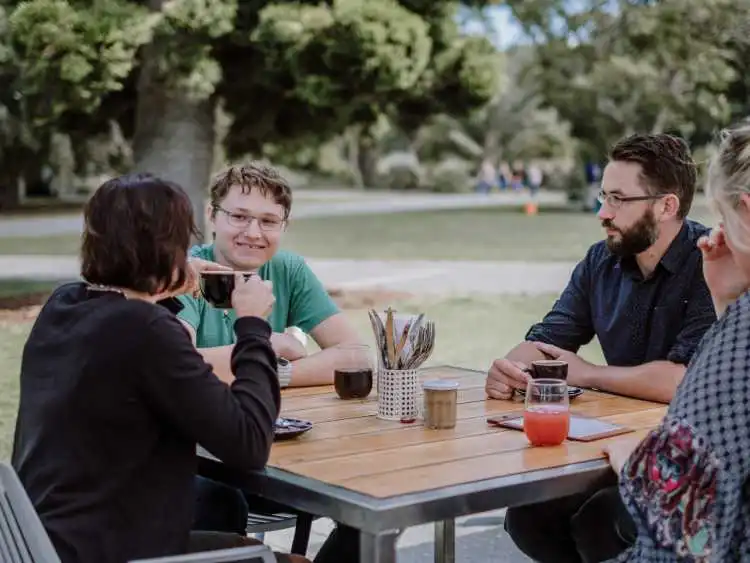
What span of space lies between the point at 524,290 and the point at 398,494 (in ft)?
39.5

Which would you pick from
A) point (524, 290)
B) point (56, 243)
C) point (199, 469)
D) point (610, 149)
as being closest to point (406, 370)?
point (199, 469)

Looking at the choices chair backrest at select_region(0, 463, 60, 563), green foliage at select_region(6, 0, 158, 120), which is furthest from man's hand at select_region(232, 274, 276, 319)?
green foliage at select_region(6, 0, 158, 120)

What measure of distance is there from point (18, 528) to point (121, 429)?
0.90 feet

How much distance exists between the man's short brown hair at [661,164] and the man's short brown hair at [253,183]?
1106 mm

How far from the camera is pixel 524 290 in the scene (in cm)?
1417

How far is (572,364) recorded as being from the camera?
3.58m

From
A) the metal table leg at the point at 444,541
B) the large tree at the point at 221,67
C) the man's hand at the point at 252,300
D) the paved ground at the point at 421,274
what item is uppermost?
the large tree at the point at 221,67

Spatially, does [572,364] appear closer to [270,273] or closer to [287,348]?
[287,348]

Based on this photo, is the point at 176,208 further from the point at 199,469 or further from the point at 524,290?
the point at 524,290

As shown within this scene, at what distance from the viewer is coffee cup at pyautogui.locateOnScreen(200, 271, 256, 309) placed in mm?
2809

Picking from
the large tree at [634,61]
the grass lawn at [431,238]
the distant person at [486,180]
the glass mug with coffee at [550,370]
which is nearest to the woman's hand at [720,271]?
the glass mug with coffee at [550,370]

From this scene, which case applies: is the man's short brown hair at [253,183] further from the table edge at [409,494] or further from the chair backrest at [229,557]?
the chair backrest at [229,557]

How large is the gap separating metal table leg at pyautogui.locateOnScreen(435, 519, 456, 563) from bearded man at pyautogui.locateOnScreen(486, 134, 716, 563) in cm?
20

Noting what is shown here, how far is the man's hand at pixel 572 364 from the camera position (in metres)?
3.54
